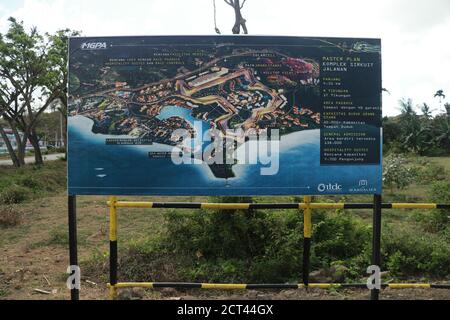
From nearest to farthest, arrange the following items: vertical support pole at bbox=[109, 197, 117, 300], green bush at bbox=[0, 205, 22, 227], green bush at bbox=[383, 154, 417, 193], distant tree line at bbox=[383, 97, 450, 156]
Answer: vertical support pole at bbox=[109, 197, 117, 300]
green bush at bbox=[0, 205, 22, 227]
green bush at bbox=[383, 154, 417, 193]
distant tree line at bbox=[383, 97, 450, 156]

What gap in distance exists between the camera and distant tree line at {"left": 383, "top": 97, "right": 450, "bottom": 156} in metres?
34.2

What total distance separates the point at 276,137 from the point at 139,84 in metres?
1.31

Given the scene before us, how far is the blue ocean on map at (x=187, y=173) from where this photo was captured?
408 centimetres

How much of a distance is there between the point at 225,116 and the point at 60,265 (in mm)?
3502

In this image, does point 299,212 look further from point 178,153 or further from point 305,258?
point 178,153

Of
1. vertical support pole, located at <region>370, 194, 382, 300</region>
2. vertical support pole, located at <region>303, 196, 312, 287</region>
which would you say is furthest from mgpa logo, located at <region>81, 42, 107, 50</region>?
vertical support pole, located at <region>370, 194, 382, 300</region>

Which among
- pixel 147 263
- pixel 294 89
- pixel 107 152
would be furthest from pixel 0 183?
pixel 294 89

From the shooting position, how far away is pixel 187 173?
411 centimetres

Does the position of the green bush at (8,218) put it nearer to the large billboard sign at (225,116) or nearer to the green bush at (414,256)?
the large billboard sign at (225,116)

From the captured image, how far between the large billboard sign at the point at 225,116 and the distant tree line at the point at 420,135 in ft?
97.3

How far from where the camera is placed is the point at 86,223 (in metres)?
9.02

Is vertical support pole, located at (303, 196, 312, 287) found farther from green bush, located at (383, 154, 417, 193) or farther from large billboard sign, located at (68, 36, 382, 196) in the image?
green bush, located at (383, 154, 417, 193)

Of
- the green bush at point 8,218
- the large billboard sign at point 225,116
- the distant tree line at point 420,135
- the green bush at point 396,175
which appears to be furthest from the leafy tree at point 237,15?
the distant tree line at point 420,135

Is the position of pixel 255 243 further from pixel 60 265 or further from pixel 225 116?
pixel 60 265
